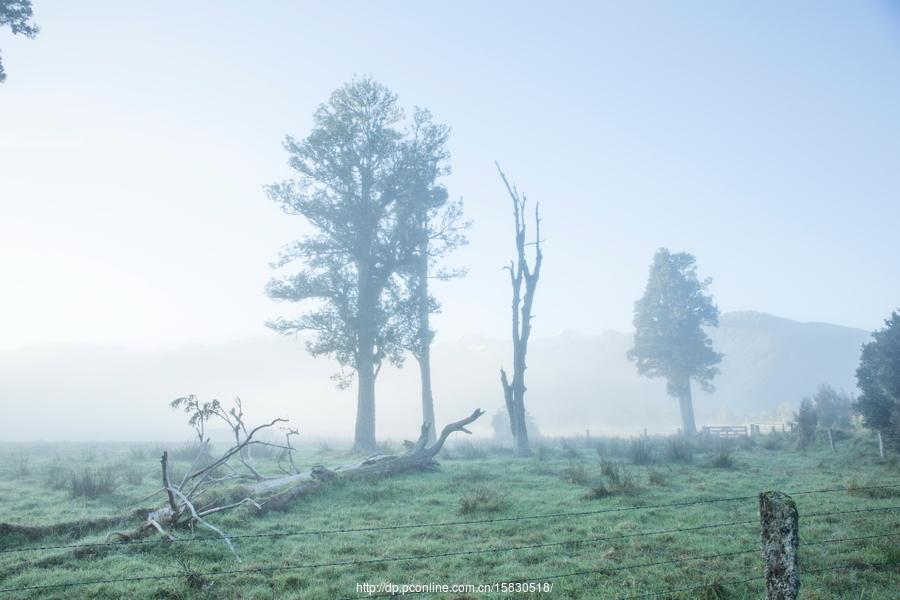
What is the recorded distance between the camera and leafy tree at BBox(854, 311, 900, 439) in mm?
17078

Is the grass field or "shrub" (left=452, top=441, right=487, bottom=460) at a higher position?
the grass field

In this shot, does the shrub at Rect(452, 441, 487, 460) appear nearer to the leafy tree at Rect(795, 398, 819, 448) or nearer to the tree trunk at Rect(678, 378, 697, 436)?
the leafy tree at Rect(795, 398, 819, 448)

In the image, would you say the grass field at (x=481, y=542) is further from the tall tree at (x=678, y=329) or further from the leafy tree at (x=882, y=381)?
the tall tree at (x=678, y=329)

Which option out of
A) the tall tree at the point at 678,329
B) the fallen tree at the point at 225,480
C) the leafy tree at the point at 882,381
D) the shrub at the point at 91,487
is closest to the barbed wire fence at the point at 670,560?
the fallen tree at the point at 225,480

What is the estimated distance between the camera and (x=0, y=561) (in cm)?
672

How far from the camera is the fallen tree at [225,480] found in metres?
7.99

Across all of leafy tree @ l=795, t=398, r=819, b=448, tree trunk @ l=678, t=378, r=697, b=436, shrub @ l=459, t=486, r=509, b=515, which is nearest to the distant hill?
tree trunk @ l=678, t=378, r=697, b=436

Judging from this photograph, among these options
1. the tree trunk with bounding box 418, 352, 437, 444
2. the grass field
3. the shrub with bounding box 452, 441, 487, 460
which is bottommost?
the shrub with bounding box 452, 441, 487, 460

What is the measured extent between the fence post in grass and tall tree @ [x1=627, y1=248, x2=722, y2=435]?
3634 centimetres

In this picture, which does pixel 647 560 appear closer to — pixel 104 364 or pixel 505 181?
pixel 505 181

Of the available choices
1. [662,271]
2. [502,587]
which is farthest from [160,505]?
[662,271]

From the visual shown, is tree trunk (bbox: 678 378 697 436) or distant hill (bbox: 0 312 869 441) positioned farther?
distant hill (bbox: 0 312 869 441)

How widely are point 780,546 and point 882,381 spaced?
750 inches

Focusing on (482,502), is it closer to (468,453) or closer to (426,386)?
(468,453)
